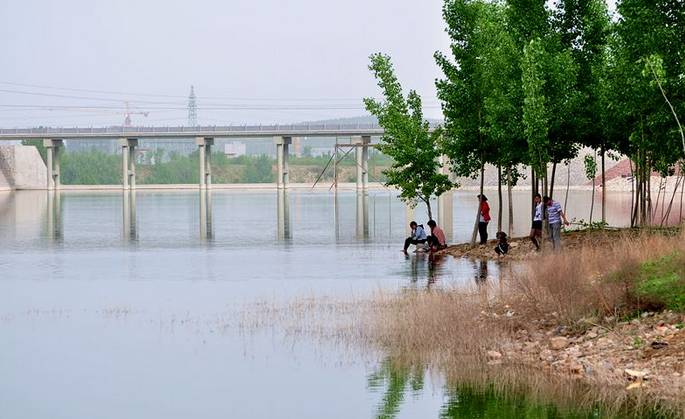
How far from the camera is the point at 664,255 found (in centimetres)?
2116

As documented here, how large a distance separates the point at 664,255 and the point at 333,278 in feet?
47.3

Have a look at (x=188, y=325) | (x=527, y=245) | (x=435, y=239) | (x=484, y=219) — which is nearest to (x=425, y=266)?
(x=527, y=245)

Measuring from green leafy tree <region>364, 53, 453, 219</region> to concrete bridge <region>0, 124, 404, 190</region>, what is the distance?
3726 inches

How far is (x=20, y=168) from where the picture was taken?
185m

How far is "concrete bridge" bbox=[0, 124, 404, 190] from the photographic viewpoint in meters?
148

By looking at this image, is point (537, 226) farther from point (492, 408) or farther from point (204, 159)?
point (204, 159)

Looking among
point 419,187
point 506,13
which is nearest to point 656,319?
point 506,13

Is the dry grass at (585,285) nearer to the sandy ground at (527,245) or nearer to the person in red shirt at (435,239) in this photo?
the sandy ground at (527,245)

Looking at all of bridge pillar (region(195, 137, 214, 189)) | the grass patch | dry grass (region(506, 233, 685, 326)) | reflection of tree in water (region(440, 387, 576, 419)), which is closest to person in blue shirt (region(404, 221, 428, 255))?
dry grass (region(506, 233, 685, 326))

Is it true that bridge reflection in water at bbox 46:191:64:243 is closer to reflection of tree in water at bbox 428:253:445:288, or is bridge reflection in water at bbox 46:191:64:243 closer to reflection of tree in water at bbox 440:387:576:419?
reflection of tree in water at bbox 428:253:445:288

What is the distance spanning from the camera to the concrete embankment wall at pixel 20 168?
180875 millimetres

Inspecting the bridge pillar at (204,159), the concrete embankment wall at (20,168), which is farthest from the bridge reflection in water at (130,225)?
the concrete embankment wall at (20,168)

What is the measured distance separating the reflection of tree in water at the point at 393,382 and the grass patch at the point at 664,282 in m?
3.80

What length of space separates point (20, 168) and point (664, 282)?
568 feet
